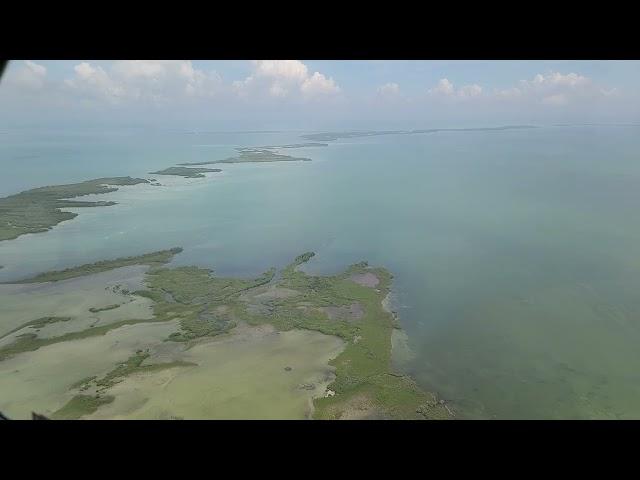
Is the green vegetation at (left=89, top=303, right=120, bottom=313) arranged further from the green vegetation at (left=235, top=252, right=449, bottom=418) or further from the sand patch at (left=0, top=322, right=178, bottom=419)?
the green vegetation at (left=235, top=252, right=449, bottom=418)

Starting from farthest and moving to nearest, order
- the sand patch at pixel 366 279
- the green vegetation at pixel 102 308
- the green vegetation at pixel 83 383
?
1. the sand patch at pixel 366 279
2. the green vegetation at pixel 102 308
3. the green vegetation at pixel 83 383

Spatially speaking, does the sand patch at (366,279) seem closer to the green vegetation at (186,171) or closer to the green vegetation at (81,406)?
the green vegetation at (81,406)

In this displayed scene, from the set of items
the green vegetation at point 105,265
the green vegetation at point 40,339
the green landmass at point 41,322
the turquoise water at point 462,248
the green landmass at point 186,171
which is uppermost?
the green landmass at point 186,171

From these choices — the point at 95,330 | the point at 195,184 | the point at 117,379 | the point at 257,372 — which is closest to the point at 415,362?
the point at 257,372

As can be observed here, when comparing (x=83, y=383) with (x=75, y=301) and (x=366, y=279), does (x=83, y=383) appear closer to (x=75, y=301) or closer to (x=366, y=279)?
(x=75, y=301)

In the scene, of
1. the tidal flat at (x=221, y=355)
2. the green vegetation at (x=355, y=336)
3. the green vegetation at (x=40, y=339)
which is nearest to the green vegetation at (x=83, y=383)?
the tidal flat at (x=221, y=355)
